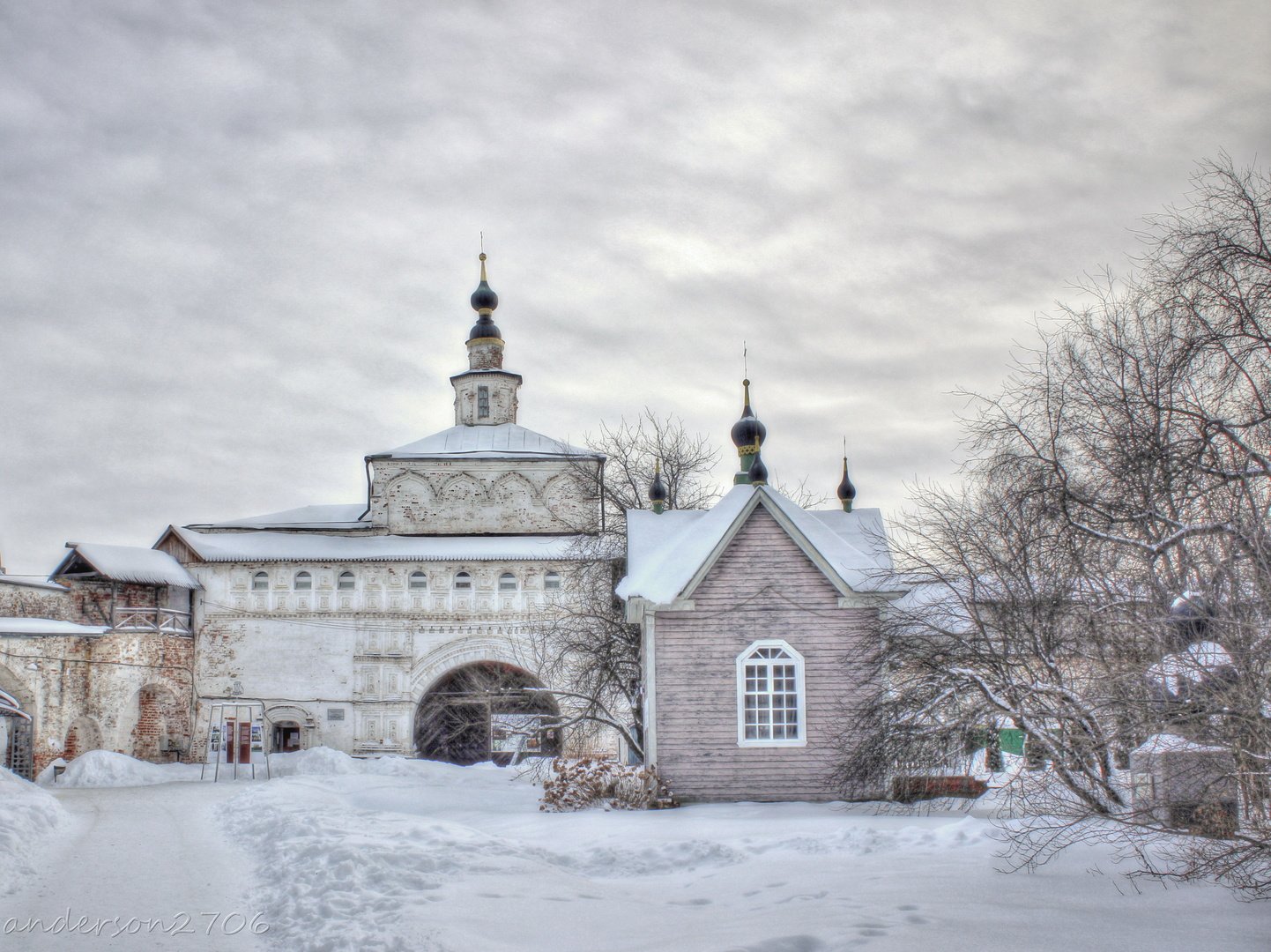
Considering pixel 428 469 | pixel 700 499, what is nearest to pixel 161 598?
pixel 428 469

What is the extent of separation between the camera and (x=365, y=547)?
35.5 meters

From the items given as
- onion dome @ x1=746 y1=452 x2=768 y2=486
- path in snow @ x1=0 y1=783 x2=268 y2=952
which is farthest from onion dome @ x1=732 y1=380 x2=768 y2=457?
path in snow @ x1=0 y1=783 x2=268 y2=952

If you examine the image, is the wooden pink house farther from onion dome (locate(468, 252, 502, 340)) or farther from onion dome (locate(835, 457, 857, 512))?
onion dome (locate(468, 252, 502, 340))

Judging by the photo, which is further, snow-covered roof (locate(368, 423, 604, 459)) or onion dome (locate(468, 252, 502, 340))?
onion dome (locate(468, 252, 502, 340))

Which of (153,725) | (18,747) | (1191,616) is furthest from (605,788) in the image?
(153,725)

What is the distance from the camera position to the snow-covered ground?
7.27 metres

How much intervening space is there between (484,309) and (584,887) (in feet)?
118

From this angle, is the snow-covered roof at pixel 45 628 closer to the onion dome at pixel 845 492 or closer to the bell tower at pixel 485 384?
the bell tower at pixel 485 384

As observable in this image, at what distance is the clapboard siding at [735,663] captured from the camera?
16.4m

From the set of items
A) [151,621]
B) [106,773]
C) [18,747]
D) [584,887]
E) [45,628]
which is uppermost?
[151,621]

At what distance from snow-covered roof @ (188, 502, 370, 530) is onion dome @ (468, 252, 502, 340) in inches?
301

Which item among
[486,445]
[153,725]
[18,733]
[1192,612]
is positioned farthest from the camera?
[486,445]

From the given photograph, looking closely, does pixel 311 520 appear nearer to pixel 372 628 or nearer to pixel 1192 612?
pixel 372 628

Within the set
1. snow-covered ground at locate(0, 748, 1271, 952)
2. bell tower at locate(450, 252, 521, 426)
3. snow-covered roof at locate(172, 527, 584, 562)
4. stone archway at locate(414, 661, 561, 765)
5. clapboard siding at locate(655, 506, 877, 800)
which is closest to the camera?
snow-covered ground at locate(0, 748, 1271, 952)
